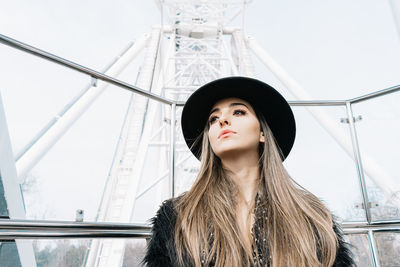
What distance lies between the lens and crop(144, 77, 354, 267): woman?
0.65m

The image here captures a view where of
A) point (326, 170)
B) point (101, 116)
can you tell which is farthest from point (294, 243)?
point (101, 116)

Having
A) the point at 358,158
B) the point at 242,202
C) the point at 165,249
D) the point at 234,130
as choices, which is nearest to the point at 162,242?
the point at 165,249

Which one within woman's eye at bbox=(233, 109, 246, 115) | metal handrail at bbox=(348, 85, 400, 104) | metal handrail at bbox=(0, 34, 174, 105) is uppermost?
metal handrail at bbox=(348, 85, 400, 104)

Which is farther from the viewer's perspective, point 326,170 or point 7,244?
point 326,170

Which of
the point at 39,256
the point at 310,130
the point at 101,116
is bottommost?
the point at 39,256

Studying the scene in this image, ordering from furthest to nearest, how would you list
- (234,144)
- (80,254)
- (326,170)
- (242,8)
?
(242,8) → (326,170) → (80,254) → (234,144)

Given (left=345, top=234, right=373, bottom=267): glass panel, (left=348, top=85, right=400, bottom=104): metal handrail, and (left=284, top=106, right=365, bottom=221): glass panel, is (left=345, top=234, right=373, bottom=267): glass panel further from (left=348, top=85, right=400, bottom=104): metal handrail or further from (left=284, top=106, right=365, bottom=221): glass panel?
(left=348, top=85, right=400, bottom=104): metal handrail

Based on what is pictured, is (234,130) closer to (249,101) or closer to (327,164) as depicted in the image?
(249,101)

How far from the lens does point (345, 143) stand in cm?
140

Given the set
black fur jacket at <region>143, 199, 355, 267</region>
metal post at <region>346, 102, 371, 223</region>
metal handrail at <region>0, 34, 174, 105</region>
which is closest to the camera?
black fur jacket at <region>143, 199, 355, 267</region>

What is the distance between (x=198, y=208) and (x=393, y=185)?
3.29ft

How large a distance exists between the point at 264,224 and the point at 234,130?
268 mm

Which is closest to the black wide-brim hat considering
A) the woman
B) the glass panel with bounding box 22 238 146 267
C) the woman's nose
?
the woman

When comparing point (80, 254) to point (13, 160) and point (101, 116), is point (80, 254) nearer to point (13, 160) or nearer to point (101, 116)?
point (13, 160)
